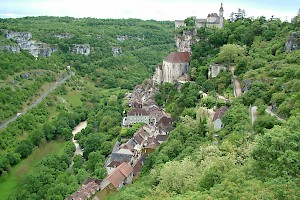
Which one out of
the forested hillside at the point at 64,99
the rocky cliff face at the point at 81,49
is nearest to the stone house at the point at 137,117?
the forested hillside at the point at 64,99

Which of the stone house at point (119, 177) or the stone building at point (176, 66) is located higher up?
the stone building at point (176, 66)

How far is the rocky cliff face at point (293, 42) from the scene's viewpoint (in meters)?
48.0

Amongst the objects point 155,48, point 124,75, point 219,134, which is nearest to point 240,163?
point 219,134

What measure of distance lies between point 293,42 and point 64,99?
4768cm

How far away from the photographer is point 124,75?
10550 cm

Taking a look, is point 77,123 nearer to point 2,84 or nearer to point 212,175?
point 2,84

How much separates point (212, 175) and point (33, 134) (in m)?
42.4

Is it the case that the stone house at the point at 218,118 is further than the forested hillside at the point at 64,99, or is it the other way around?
the forested hillside at the point at 64,99

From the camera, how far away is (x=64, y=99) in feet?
262

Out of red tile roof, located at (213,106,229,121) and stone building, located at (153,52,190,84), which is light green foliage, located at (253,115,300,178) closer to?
red tile roof, located at (213,106,229,121)

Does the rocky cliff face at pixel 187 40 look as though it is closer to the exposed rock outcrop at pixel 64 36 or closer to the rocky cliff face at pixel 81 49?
the rocky cliff face at pixel 81 49

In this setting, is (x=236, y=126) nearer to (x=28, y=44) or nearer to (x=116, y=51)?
(x=28, y=44)

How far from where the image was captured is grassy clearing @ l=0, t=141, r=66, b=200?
4672cm

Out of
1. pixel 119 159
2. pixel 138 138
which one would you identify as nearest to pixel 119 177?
pixel 119 159
